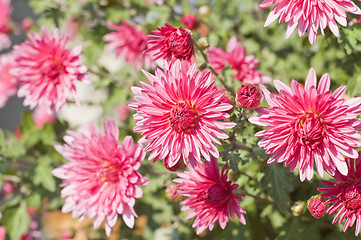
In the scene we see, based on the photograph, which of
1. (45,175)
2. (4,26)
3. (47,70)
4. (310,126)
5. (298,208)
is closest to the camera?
(310,126)

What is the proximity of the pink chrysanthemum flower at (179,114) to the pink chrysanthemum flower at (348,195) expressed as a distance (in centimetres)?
34

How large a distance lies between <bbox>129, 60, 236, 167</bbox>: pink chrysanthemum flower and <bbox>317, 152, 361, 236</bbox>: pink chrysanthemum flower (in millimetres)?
343

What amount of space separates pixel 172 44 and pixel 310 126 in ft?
1.48

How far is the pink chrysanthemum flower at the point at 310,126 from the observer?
98 centimetres

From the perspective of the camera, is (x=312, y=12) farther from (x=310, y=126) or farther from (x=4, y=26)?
(x=4, y=26)

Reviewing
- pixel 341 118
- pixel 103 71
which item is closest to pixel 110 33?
pixel 103 71

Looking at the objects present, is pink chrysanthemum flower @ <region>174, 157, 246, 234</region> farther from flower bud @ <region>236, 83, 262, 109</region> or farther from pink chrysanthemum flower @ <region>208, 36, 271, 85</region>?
pink chrysanthemum flower @ <region>208, 36, 271, 85</region>

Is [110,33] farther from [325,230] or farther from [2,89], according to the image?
[325,230]

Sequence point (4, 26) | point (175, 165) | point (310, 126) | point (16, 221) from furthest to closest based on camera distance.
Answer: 1. point (4, 26)
2. point (16, 221)
3. point (175, 165)
4. point (310, 126)

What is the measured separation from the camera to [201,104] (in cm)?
107

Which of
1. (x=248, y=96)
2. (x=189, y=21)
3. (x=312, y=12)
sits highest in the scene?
(x=312, y=12)

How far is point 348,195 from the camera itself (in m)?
1.03

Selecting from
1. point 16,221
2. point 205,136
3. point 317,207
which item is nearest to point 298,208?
point 317,207

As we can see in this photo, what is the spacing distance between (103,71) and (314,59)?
3.47 ft
